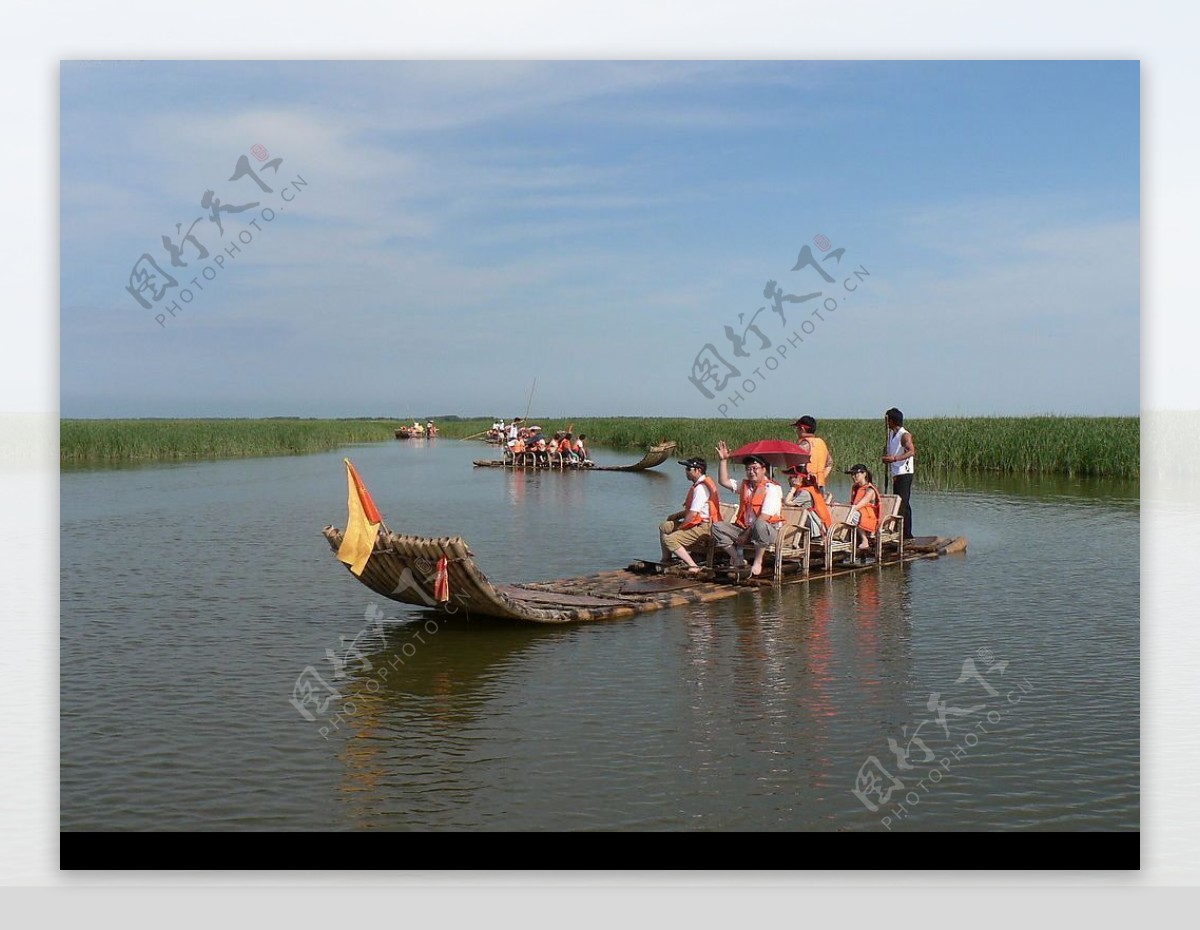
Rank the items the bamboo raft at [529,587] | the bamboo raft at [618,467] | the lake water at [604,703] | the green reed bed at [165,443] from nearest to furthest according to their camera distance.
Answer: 1. the lake water at [604,703]
2. the bamboo raft at [529,587]
3. the bamboo raft at [618,467]
4. the green reed bed at [165,443]

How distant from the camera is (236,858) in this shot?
19.6 feet

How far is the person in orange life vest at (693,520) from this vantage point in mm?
12727

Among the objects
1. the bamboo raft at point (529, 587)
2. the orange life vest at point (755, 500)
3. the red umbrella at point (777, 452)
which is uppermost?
the red umbrella at point (777, 452)

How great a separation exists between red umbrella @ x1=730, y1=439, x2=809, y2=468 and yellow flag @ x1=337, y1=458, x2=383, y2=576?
4372 millimetres

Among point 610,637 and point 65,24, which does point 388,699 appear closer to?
point 610,637

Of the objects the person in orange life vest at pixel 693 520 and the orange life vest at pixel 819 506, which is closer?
the person in orange life vest at pixel 693 520

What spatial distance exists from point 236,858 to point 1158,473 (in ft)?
74.1

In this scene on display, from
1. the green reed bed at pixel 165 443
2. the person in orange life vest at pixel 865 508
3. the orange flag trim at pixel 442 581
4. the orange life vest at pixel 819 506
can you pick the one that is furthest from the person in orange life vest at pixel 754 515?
the green reed bed at pixel 165 443

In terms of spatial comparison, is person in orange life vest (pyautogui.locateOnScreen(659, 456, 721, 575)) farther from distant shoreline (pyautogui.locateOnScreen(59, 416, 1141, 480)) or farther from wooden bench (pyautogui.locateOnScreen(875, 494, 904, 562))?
distant shoreline (pyautogui.locateOnScreen(59, 416, 1141, 480))

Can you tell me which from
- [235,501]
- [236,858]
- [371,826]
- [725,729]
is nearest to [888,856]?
[725,729]

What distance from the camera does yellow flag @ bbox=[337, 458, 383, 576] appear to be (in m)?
9.71

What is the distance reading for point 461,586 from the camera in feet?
32.9

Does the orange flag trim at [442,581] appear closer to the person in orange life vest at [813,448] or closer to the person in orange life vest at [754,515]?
the person in orange life vest at [754,515]

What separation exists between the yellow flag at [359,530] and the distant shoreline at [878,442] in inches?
624
